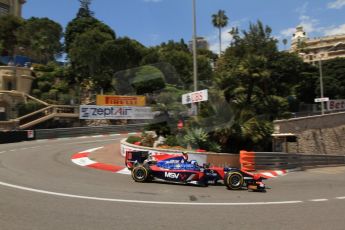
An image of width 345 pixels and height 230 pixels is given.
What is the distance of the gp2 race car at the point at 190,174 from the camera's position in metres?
13.7

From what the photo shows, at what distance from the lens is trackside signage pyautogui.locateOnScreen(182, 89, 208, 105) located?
58.5 feet

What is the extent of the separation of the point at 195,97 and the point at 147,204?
9.08m

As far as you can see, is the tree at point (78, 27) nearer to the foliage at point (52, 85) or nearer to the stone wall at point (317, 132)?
the foliage at point (52, 85)

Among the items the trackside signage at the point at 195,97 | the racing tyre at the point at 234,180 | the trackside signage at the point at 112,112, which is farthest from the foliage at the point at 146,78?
the trackside signage at the point at 112,112

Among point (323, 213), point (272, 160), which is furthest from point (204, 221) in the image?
point (272, 160)

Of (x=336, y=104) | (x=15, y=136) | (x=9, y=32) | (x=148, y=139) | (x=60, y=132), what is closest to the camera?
(x=148, y=139)

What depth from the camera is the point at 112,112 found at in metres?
46.5

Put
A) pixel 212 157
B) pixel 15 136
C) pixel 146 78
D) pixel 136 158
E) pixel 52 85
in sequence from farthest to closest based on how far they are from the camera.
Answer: pixel 52 85, pixel 15 136, pixel 212 157, pixel 146 78, pixel 136 158

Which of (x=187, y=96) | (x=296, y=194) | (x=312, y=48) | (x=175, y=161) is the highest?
(x=312, y=48)

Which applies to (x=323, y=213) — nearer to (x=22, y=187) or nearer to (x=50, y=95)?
(x=22, y=187)

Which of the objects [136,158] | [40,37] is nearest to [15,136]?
[136,158]

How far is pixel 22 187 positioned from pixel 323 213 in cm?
773

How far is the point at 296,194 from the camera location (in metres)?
13.2

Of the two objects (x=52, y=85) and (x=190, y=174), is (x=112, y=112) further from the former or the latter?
(x=190, y=174)
